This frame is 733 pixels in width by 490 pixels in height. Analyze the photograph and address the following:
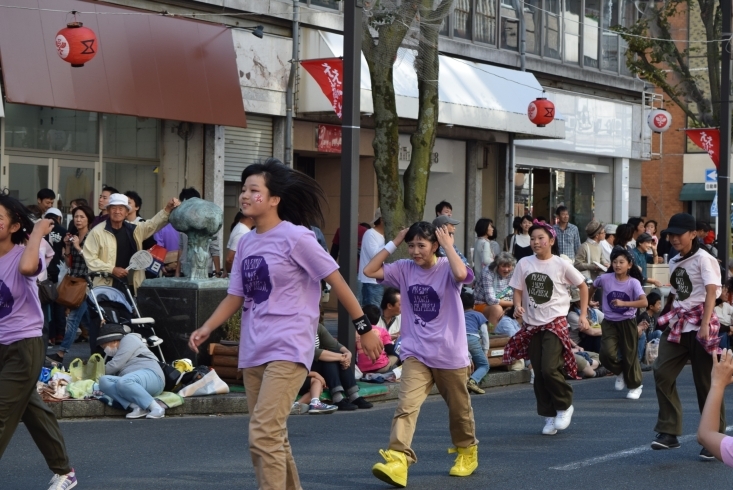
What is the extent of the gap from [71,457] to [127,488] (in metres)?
1.23

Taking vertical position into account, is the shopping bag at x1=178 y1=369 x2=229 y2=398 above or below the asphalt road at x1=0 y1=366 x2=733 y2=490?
above

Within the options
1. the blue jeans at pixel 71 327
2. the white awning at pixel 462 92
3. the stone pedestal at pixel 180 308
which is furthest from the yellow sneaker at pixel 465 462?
the white awning at pixel 462 92

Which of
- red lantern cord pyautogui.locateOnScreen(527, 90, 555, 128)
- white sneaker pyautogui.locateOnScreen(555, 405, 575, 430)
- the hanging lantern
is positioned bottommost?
white sneaker pyautogui.locateOnScreen(555, 405, 575, 430)

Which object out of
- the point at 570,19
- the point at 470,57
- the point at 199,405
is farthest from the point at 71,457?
the point at 570,19

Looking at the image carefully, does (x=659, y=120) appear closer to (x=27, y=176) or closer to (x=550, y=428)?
(x=27, y=176)

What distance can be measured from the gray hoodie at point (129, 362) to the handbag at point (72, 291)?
7.12ft

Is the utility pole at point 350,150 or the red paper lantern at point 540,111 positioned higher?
the red paper lantern at point 540,111

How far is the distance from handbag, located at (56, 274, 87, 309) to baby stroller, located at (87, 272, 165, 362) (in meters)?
0.67

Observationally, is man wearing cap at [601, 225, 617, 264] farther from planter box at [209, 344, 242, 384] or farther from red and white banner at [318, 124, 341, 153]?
planter box at [209, 344, 242, 384]

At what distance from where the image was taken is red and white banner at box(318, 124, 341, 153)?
68.1 ft

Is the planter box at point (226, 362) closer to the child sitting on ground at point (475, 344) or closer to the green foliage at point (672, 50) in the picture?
the child sitting on ground at point (475, 344)

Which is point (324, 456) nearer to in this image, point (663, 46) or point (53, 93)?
point (53, 93)

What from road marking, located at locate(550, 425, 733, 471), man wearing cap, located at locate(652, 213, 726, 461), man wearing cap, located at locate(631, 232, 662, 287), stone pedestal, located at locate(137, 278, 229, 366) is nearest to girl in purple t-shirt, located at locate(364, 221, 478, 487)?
road marking, located at locate(550, 425, 733, 471)

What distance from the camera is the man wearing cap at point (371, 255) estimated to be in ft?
52.6
